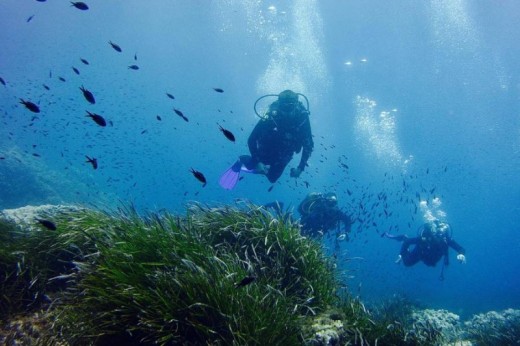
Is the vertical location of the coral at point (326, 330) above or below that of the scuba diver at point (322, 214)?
below

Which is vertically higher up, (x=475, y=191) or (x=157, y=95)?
(x=475, y=191)

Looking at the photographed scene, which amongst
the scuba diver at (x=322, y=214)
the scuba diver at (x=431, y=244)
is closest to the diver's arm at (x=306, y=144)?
the scuba diver at (x=322, y=214)

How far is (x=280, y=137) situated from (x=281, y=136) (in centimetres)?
5

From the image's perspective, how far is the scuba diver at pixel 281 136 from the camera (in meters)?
10.7

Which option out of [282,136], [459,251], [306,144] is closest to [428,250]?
[459,251]

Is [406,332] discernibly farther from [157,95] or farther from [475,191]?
[475,191]

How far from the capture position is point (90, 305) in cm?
324

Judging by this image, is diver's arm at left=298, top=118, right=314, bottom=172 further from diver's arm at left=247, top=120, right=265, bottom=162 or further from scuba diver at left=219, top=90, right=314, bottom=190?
diver's arm at left=247, top=120, right=265, bottom=162

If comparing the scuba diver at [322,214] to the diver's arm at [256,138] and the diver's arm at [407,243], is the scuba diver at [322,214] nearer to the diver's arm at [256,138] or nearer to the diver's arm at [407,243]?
the diver's arm at [256,138]

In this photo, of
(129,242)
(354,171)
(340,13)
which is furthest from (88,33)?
(129,242)

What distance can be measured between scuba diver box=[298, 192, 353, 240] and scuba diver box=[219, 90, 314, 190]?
223cm

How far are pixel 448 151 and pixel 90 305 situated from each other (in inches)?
3805

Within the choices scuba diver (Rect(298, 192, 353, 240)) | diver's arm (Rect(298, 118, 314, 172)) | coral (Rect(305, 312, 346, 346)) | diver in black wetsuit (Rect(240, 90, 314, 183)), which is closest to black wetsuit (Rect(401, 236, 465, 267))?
scuba diver (Rect(298, 192, 353, 240))

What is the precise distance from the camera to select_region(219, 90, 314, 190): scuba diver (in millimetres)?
10734
